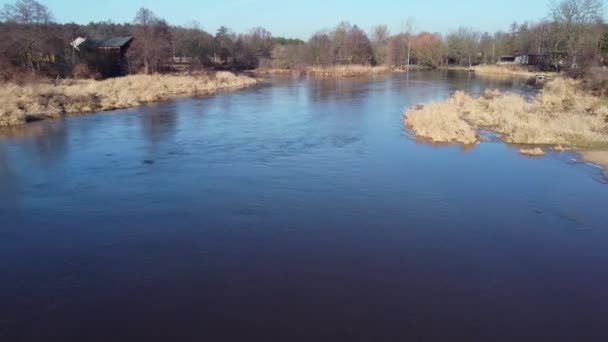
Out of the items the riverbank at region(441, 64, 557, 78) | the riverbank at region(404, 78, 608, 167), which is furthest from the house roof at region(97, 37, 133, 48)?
the riverbank at region(441, 64, 557, 78)

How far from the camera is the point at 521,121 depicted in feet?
67.5

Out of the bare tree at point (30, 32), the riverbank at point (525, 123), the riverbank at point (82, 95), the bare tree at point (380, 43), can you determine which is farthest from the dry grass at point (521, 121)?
the bare tree at point (380, 43)

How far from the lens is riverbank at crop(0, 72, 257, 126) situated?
22812mm

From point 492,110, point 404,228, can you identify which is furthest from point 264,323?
point 492,110

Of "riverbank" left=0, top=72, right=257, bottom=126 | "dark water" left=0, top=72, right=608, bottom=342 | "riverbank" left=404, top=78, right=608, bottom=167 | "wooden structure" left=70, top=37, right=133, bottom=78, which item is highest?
"wooden structure" left=70, top=37, right=133, bottom=78

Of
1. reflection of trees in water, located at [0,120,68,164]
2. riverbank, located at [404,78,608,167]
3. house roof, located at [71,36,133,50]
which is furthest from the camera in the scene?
house roof, located at [71,36,133,50]

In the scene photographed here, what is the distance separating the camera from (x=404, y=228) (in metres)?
10.1

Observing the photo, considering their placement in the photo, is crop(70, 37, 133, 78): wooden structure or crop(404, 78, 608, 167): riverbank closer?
crop(404, 78, 608, 167): riverbank

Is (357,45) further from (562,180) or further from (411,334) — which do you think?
(411,334)

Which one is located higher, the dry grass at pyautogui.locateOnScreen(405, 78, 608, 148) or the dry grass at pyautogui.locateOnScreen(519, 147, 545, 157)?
the dry grass at pyautogui.locateOnScreen(405, 78, 608, 148)

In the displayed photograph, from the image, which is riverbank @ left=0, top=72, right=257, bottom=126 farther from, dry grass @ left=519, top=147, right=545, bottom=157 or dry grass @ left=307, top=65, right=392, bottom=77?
dry grass @ left=307, top=65, right=392, bottom=77

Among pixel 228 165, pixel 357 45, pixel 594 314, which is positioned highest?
pixel 357 45

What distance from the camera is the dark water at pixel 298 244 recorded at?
6.84 m

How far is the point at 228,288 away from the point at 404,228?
14.0 feet
